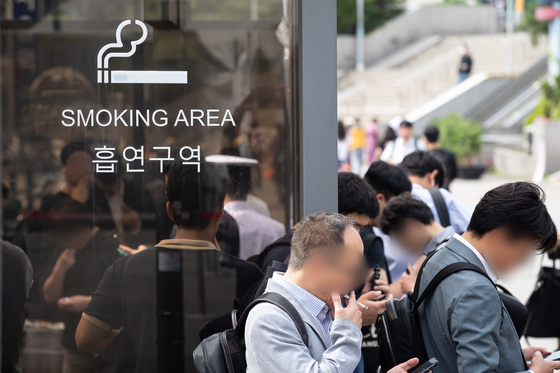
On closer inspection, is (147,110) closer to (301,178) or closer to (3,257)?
(301,178)

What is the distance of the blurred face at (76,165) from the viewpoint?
282cm

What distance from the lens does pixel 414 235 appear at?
3650 mm

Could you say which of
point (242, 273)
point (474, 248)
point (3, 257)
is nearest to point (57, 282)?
point (3, 257)

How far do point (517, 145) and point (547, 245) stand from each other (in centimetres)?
1902

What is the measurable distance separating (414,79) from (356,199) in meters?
25.8

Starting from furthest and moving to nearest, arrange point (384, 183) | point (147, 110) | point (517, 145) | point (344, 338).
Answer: point (517, 145) < point (384, 183) < point (147, 110) < point (344, 338)

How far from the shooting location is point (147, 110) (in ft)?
9.36

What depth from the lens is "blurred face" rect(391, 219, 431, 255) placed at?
3629 millimetres

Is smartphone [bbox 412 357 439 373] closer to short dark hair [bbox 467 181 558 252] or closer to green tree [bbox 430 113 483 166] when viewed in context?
short dark hair [bbox 467 181 558 252]

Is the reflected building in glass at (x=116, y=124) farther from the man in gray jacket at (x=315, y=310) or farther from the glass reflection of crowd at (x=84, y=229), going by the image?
the man in gray jacket at (x=315, y=310)

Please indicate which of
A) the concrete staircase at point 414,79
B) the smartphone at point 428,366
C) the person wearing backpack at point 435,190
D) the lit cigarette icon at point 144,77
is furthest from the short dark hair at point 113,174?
the concrete staircase at point 414,79

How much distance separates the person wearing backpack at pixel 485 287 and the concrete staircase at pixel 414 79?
23.0 m

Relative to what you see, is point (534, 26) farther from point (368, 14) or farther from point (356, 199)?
point (356, 199)

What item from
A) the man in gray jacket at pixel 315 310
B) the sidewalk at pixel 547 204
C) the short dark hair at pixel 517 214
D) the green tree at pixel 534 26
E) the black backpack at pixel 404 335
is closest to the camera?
the man in gray jacket at pixel 315 310
